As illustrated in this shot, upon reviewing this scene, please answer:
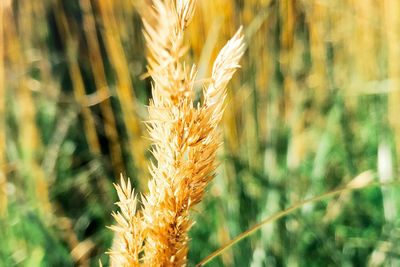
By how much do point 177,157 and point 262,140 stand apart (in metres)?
0.78

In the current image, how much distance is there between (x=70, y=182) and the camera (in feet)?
5.72

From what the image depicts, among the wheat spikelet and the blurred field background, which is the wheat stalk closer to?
the wheat spikelet

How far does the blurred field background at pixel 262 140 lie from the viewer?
3.90ft

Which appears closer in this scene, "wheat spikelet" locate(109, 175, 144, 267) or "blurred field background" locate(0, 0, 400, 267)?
"wheat spikelet" locate(109, 175, 144, 267)

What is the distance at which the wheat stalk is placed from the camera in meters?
0.48

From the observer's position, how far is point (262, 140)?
1260 mm

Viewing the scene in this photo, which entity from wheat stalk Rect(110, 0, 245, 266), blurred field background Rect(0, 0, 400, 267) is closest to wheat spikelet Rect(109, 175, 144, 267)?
wheat stalk Rect(110, 0, 245, 266)

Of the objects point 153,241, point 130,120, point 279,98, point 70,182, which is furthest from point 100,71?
point 153,241

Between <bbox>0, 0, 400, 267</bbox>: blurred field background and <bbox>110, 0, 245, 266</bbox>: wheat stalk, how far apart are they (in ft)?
1.66

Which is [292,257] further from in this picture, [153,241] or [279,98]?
[153,241]

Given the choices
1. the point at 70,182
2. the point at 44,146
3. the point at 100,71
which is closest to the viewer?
the point at 100,71

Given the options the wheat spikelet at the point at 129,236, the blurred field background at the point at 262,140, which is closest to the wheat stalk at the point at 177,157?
the wheat spikelet at the point at 129,236

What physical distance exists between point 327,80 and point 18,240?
776 mm

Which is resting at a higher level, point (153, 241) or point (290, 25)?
point (290, 25)
